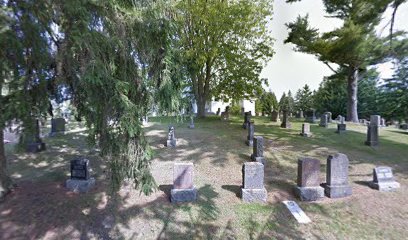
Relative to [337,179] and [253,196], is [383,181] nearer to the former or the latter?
[337,179]

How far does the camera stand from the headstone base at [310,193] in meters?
5.64

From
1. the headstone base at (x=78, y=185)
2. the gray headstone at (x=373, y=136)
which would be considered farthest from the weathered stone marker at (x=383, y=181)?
the headstone base at (x=78, y=185)

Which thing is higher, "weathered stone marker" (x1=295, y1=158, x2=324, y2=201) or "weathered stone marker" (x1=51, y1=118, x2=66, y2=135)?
"weathered stone marker" (x1=51, y1=118, x2=66, y2=135)

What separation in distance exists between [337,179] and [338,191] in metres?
0.28

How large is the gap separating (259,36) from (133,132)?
14469mm

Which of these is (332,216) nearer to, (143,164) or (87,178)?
(143,164)

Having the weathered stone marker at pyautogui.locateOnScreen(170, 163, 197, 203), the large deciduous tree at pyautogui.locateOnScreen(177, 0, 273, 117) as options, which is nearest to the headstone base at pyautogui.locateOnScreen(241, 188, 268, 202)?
the weathered stone marker at pyautogui.locateOnScreen(170, 163, 197, 203)

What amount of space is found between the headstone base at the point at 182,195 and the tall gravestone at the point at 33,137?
2996mm

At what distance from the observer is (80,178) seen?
19.5ft

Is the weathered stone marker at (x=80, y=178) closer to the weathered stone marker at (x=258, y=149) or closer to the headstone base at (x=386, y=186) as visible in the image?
the weathered stone marker at (x=258, y=149)

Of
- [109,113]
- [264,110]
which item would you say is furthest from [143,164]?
[264,110]

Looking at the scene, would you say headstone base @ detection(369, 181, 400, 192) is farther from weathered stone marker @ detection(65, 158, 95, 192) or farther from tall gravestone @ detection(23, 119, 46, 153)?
tall gravestone @ detection(23, 119, 46, 153)

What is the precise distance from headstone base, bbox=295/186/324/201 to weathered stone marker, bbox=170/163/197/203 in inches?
98.2

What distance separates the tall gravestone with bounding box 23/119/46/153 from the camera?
4413 mm
